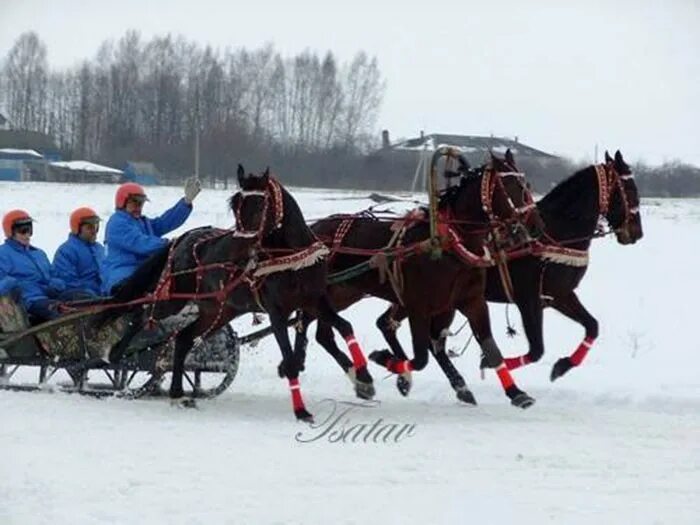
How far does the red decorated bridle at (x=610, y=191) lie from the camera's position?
9.90 meters

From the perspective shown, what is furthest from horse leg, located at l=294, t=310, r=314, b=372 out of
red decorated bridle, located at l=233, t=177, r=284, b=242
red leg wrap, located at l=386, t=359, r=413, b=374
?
red decorated bridle, located at l=233, t=177, r=284, b=242

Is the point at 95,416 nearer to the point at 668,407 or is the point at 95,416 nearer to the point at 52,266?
the point at 52,266

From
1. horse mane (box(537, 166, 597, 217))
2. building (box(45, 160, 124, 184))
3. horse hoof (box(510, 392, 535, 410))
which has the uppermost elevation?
horse mane (box(537, 166, 597, 217))

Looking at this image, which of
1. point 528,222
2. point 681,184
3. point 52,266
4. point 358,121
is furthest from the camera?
point 358,121

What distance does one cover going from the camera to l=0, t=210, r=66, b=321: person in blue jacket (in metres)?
10.1

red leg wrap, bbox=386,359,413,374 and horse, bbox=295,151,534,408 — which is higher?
horse, bbox=295,151,534,408


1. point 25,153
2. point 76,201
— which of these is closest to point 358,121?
point 25,153

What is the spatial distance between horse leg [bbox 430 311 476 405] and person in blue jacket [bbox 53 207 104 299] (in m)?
3.06

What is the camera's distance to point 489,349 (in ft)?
30.1

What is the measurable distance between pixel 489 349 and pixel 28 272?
4.06 meters

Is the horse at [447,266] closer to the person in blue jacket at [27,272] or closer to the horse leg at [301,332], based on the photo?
the horse leg at [301,332]

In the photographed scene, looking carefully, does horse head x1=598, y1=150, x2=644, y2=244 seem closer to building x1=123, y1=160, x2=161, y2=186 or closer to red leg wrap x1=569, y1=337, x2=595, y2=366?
red leg wrap x1=569, y1=337, x2=595, y2=366

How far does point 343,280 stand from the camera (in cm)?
965

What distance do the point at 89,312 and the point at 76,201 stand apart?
2205 cm
